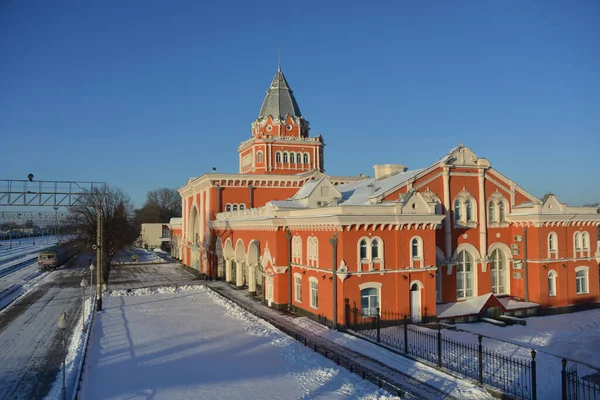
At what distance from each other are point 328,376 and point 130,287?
28236mm

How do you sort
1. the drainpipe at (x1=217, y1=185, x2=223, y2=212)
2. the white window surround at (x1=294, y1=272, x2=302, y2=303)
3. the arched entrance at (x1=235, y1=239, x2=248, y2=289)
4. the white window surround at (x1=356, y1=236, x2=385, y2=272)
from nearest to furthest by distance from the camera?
the white window surround at (x1=356, y1=236, x2=385, y2=272) < the white window surround at (x1=294, y1=272, x2=302, y2=303) < the arched entrance at (x1=235, y1=239, x2=248, y2=289) < the drainpipe at (x1=217, y1=185, x2=223, y2=212)

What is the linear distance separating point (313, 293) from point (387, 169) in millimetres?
11135

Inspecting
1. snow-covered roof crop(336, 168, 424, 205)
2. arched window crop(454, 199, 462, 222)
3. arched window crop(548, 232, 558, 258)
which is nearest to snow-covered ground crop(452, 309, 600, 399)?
arched window crop(548, 232, 558, 258)

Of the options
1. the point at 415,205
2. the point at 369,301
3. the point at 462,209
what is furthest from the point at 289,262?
the point at 462,209

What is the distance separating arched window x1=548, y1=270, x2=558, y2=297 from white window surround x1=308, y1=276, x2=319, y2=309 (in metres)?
15.0

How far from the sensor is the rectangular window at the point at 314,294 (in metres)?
→ 25.3

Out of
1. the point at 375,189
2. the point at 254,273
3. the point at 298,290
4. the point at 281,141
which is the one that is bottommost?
the point at 298,290

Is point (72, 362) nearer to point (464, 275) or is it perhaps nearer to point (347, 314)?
point (347, 314)

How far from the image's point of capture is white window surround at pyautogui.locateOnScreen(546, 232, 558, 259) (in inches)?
1146

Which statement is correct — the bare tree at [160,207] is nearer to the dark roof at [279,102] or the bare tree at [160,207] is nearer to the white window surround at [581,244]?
the dark roof at [279,102]

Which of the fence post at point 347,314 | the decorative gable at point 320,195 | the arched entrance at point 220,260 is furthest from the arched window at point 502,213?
the arched entrance at point 220,260

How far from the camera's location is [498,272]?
30000 mm

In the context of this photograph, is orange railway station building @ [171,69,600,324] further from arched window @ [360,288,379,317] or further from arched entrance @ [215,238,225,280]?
arched entrance @ [215,238,225,280]

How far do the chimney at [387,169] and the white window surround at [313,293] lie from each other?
33.2 feet
